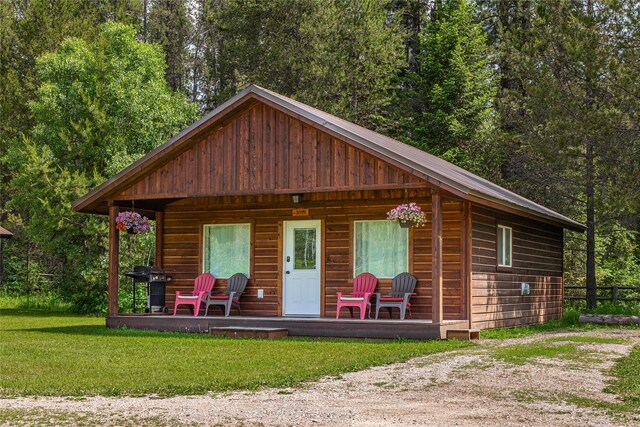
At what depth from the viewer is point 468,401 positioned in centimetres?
825

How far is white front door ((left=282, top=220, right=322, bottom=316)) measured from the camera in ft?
57.2

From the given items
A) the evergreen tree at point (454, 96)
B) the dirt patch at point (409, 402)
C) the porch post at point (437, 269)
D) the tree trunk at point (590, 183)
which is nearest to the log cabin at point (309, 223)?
the porch post at point (437, 269)

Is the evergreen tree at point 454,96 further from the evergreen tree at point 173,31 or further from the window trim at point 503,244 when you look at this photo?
the window trim at point 503,244

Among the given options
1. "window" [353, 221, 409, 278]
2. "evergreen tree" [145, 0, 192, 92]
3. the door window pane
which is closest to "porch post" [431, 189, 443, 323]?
"window" [353, 221, 409, 278]

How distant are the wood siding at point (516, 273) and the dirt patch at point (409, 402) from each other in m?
5.72

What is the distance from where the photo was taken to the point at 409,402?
8195mm

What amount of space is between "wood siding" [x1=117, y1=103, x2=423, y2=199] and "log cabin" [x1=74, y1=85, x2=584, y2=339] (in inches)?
0.9

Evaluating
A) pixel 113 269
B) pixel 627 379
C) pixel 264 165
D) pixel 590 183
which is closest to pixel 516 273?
pixel 590 183

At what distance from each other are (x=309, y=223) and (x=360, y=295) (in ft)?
6.38

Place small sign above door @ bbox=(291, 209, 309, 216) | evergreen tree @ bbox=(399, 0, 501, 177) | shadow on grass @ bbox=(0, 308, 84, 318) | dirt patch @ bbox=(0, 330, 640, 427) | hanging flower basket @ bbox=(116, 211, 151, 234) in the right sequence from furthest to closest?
evergreen tree @ bbox=(399, 0, 501, 177)
shadow on grass @ bbox=(0, 308, 84, 318)
small sign above door @ bbox=(291, 209, 309, 216)
hanging flower basket @ bbox=(116, 211, 151, 234)
dirt patch @ bbox=(0, 330, 640, 427)

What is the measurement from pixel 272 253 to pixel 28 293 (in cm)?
1505

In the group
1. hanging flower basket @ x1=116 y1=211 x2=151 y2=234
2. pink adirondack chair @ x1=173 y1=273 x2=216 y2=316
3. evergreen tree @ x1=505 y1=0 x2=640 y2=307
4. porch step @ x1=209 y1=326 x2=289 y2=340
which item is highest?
evergreen tree @ x1=505 y1=0 x2=640 y2=307

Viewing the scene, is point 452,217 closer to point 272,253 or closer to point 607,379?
point 272,253

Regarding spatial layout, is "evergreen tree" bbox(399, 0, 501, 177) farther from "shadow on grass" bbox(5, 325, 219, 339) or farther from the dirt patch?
the dirt patch
